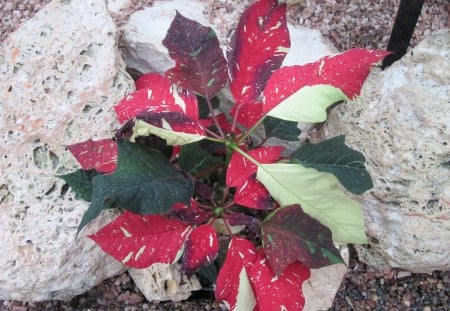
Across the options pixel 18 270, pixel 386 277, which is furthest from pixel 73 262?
pixel 386 277

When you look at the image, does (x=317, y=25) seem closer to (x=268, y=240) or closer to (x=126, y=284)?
(x=268, y=240)

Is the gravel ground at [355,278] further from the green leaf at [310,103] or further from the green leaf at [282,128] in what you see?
the green leaf at [310,103]

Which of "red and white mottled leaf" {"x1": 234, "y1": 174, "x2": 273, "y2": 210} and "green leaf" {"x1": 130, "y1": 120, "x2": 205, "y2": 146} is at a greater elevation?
"green leaf" {"x1": 130, "y1": 120, "x2": 205, "y2": 146}

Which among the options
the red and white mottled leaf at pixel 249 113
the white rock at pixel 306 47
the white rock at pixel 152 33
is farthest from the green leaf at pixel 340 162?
the white rock at pixel 152 33

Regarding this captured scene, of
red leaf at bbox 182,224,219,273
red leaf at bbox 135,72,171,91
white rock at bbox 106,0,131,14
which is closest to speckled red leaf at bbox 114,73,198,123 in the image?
red leaf at bbox 135,72,171,91

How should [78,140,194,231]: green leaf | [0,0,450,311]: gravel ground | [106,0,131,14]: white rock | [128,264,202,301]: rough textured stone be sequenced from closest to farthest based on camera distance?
[78,140,194,231]: green leaf, [128,264,202,301]: rough textured stone, [0,0,450,311]: gravel ground, [106,0,131,14]: white rock

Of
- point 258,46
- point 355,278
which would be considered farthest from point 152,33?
point 355,278

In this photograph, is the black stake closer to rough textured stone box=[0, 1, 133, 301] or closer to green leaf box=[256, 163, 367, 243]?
green leaf box=[256, 163, 367, 243]
